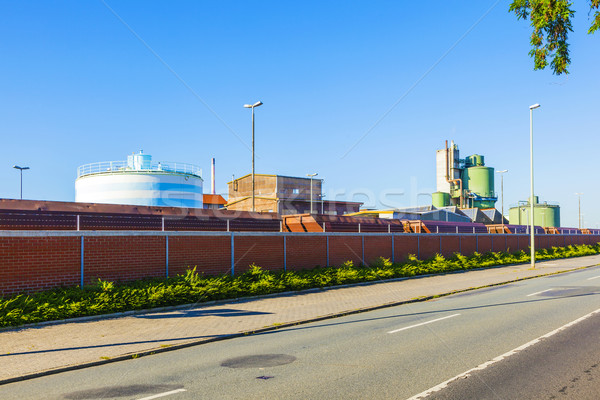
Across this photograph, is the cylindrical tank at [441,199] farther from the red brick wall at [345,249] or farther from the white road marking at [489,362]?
the white road marking at [489,362]

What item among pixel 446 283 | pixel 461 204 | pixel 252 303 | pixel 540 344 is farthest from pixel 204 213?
pixel 461 204

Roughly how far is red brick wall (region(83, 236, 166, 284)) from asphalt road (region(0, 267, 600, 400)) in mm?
6634

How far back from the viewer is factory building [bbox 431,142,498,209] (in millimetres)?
83625

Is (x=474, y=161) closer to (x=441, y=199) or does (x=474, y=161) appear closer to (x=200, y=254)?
(x=441, y=199)

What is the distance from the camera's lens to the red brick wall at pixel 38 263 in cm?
1337

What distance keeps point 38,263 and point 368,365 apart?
1082 cm

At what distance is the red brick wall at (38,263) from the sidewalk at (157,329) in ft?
6.56

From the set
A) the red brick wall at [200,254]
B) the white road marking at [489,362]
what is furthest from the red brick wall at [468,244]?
the white road marking at [489,362]

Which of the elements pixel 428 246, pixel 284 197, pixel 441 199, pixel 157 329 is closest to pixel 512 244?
pixel 428 246

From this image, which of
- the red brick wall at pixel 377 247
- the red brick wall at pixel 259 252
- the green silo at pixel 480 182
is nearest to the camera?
the red brick wall at pixel 259 252

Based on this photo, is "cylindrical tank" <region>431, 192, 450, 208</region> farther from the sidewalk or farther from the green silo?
the sidewalk

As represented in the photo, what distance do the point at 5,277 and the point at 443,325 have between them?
12.4 meters

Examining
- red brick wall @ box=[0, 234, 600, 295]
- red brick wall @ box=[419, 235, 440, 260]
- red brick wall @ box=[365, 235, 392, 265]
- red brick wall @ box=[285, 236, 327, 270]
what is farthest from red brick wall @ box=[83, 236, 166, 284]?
red brick wall @ box=[419, 235, 440, 260]

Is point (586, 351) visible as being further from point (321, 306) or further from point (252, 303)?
point (252, 303)
